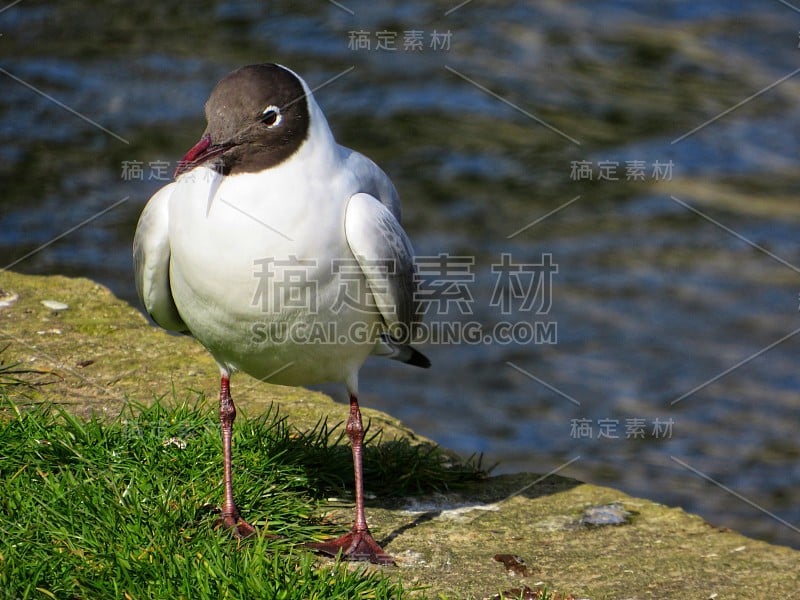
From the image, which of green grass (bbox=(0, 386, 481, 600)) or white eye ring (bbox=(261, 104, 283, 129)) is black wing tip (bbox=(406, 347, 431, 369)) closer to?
green grass (bbox=(0, 386, 481, 600))

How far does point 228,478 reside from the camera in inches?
203

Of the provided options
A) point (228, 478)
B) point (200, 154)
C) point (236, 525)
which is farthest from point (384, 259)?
point (236, 525)

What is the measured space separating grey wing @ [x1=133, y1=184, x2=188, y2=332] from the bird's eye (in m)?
0.67

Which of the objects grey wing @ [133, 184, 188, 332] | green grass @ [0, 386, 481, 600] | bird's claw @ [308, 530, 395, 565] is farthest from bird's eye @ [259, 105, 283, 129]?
bird's claw @ [308, 530, 395, 565]

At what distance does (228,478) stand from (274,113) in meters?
1.65

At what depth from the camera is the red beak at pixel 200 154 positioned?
4.77 metres

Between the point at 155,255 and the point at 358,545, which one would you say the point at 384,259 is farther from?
the point at 358,545

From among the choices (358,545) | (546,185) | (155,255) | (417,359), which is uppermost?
(155,255)

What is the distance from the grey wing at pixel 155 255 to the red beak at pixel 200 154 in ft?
1.36

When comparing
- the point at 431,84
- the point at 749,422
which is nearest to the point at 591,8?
the point at 431,84

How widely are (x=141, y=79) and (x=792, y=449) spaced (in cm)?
927

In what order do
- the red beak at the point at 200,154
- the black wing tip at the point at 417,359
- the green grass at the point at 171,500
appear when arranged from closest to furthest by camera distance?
1. the green grass at the point at 171,500
2. the red beak at the point at 200,154
3. the black wing tip at the point at 417,359

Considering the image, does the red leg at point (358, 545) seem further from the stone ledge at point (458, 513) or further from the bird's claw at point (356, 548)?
the stone ledge at point (458, 513)

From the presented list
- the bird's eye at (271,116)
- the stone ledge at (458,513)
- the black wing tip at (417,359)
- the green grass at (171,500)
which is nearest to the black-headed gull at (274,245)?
the bird's eye at (271,116)
